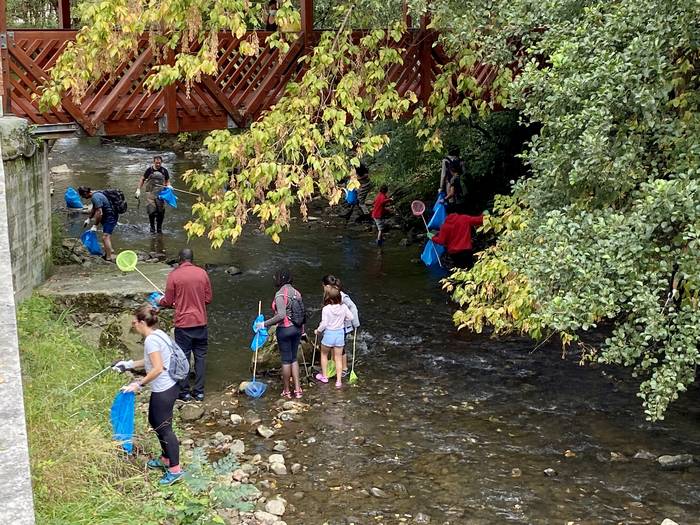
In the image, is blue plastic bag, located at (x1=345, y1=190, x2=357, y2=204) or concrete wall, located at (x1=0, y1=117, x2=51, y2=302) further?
blue plastic bag, located at (x1=345, y1=190, x2=357, y2=204)

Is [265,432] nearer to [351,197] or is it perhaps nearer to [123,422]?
[123,422]

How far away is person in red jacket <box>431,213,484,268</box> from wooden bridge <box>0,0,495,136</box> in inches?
117

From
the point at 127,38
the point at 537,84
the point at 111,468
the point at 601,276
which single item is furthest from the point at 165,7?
the point at 601,276

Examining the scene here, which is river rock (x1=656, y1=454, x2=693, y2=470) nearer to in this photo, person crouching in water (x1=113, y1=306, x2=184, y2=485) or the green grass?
person crouching in water (x1=113, y1=306, x2=184, y2=485)

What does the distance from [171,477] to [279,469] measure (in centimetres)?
140

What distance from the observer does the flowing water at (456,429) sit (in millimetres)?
8070

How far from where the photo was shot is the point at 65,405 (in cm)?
845

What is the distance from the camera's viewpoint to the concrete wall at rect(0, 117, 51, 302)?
10.5m

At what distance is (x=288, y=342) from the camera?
10.2 m

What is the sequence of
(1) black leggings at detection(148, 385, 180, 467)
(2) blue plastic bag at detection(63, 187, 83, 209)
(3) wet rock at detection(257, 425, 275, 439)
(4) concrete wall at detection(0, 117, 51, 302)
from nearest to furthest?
1. (1) black leggings at detection(148, 385, 180, 467)
2. (3) wet rock at detection(257, 425, 275, 439)
3. (4) concrete wall at detection(0, 117, 51, 302)
4. (2) blue plastic bag at detection(63, 187, 83, 209)

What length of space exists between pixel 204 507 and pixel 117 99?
6186 mm

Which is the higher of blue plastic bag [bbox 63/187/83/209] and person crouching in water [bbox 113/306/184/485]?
blue plastic bag [bbox 63/187/83/209]

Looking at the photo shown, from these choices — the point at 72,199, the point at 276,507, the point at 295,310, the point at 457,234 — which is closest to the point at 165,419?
the point at 276,507

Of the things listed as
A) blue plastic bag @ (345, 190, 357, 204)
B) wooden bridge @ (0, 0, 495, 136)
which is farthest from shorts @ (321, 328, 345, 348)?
blue plastic bag @ (345, 190, 357, 204)
